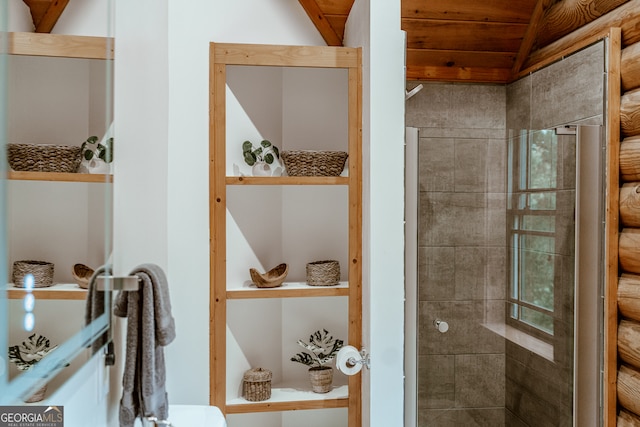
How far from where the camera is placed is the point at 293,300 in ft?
7.33

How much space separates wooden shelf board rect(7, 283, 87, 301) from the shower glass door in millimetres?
1350

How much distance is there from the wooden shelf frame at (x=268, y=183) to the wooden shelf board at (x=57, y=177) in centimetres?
87

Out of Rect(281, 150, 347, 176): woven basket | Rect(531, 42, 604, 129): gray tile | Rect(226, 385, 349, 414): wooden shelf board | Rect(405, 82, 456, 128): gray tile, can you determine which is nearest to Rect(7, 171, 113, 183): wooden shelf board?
Rect(281, 150, 347, 176): woven basket

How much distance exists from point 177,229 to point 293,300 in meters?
0.56

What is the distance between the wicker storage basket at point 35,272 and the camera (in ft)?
2.30

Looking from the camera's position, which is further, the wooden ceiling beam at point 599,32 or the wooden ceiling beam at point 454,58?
the wooden ceiling beam at point 454,58

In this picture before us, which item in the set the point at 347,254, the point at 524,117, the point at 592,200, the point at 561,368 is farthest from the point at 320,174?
the point at 561,368

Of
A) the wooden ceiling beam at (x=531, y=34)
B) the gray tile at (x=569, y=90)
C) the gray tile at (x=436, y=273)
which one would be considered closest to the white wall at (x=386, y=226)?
the gray tile at (x=436, y=273)

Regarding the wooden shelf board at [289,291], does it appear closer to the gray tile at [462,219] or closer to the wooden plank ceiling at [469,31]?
the gray tile at [462,219]

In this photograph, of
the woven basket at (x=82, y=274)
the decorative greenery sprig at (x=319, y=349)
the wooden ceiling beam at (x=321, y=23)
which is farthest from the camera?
the wooden ceiling beam at (x=321, y=23)

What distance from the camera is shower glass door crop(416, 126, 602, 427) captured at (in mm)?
2059

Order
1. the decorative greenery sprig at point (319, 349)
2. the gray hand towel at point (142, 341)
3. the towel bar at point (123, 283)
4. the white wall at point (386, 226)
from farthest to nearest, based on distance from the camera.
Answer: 1. the decorative greenery sprig at point (319, 349)
2. the white wall at point (386, 226)
3. the gray hand towel at point (142, 341)
4. the towel bar at point (123, 283)

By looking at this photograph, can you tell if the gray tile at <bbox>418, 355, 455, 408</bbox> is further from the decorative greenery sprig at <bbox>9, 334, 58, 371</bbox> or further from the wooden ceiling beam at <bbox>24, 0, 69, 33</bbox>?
the wooden ceiling beam at <bbox>24, 0, 69, 33</bbox>

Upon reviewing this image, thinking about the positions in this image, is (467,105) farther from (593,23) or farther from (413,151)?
(593,23)
